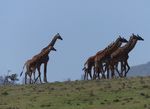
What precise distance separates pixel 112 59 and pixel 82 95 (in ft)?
32.2

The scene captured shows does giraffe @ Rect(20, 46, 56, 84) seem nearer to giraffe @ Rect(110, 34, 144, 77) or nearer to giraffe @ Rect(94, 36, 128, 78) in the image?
giraffe @ Rect(94, 36, 128, 78)

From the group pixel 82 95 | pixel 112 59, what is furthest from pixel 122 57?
pixel 82 95

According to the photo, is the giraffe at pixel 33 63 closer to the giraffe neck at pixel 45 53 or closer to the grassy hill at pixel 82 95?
the giraffe neck at pixel 45 53

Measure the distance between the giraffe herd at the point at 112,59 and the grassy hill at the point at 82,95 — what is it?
4.64 m

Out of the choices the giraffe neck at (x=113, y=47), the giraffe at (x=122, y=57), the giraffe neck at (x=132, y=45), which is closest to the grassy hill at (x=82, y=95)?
the giraffe at (x=122, y=57)

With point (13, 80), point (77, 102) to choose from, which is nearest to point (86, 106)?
point (77, 102)

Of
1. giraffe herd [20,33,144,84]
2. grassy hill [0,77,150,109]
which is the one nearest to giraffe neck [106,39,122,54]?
giraffe herd [20,33,144,84]

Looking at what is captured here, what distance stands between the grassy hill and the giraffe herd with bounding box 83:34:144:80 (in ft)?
15.2

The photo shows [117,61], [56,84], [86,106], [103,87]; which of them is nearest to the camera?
[86,106]

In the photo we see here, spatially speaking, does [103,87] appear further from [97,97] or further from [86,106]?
[86,106]

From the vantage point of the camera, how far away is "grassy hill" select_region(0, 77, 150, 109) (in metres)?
28.0

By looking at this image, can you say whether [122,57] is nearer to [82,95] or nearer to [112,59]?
[112,59]

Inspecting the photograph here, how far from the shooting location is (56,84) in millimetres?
35438

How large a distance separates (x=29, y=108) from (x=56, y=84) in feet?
23.3
